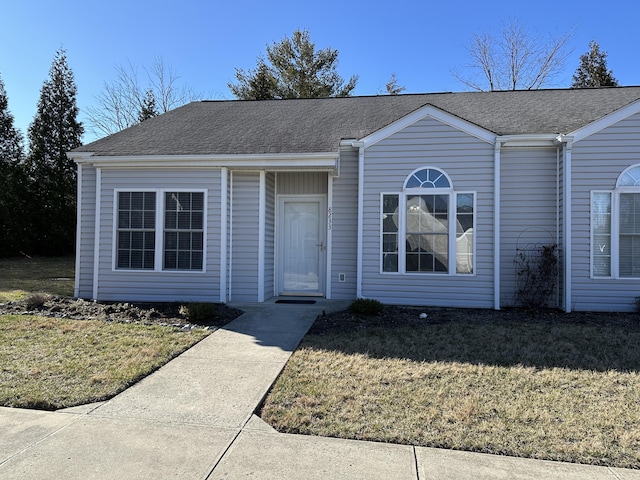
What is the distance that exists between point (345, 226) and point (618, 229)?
5236 mm

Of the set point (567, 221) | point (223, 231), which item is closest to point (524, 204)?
point (567, 221)

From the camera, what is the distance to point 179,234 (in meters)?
8.96

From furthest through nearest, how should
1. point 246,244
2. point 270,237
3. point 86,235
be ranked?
1. point 270,237
2. point 86,235
3. point 246,244

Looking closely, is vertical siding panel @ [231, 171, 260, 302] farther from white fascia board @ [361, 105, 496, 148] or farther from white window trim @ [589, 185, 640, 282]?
white window trim @ [589, 185, 640, 282]

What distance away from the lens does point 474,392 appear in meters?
4.30

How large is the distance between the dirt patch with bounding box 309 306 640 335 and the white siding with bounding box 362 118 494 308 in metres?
0.37

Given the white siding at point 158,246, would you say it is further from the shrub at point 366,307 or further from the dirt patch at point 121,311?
the shrub at point 366,307

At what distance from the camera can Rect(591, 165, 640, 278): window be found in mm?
8133

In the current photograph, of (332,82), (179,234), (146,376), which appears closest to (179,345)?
(146,376)

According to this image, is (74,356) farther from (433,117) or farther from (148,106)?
(148,106)

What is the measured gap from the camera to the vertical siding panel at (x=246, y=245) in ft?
29.6

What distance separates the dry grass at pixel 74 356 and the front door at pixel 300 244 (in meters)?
3.65

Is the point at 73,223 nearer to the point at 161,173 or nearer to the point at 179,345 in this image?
the point at 161,173

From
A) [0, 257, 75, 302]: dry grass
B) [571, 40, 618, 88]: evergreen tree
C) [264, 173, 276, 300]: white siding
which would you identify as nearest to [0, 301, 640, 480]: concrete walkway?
[264, 173, 276, 300]: white siding
